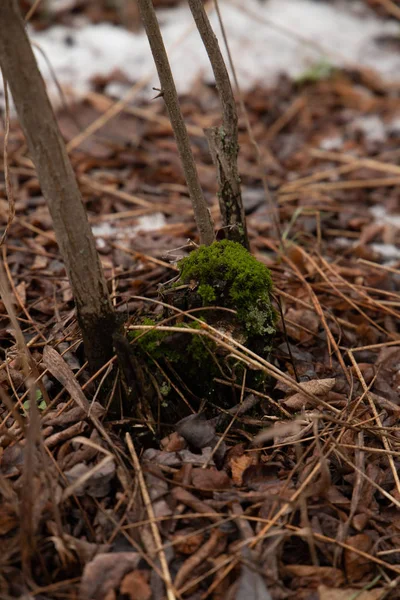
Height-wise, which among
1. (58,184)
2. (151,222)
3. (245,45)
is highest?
(245,45)

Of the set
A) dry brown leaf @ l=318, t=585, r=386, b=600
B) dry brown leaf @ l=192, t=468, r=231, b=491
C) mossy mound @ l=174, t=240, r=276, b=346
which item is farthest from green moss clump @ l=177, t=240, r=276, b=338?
dry brown leaf @ l=318, t=585, r=386, b=600

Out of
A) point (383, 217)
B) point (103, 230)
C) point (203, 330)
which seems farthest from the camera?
point (383, 217)

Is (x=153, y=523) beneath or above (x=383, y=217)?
beneath

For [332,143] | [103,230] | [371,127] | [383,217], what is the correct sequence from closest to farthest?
1. [103,230]
2. [383,217]
3. [332,143]
4. [371,127]

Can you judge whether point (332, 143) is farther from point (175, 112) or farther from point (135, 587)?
point (135, 587)

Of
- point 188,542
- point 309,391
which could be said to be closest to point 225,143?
point 309,391

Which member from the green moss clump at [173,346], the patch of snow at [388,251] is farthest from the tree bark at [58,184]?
the patch of snow at [388,251]
